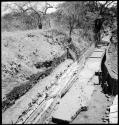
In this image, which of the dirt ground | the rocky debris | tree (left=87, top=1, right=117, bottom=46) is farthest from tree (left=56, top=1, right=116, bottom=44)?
the dirt ground

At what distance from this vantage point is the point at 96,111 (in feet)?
35.8

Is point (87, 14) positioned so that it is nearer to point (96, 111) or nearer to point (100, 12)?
point (100, 12)

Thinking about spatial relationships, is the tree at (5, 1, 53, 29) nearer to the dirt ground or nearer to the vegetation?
the vegetation

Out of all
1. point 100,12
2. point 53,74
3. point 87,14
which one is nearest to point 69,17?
point 87,14

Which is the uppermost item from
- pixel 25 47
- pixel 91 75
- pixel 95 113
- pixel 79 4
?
pixel 79 4

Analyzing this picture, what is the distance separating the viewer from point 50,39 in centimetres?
2056

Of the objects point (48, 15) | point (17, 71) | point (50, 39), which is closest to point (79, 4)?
point (48, 15)

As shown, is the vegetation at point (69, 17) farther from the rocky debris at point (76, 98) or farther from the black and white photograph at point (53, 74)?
the rocky debris at point (76, 98)

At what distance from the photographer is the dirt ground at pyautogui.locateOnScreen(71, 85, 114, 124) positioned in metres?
10.1

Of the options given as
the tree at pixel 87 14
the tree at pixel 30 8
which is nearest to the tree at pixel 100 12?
the tree at pixel 87 14

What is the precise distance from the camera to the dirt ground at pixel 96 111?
1014 cm

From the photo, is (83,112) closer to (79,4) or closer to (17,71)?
(17,71)

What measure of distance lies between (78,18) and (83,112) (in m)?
19.0

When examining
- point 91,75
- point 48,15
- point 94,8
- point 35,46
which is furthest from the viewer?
point 48,15
